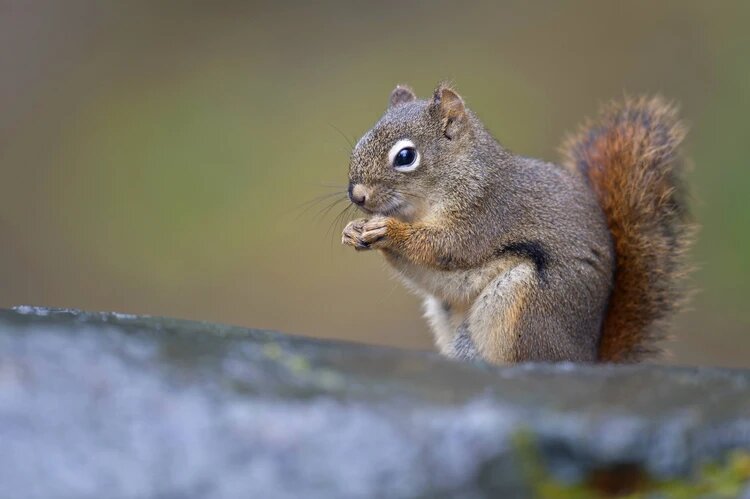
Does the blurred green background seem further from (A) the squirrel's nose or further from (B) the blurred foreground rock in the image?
(B) the blurred foreground rock

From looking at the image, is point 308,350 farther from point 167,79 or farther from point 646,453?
point 167,79

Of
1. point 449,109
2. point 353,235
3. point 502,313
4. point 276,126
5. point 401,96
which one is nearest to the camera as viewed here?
point 502,313

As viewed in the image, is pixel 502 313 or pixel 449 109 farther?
pixel 449 109

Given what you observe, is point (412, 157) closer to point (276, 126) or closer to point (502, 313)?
point (502, 313)

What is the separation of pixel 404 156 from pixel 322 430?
166 cm

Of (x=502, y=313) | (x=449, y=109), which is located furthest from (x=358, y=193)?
(x=502, y=313)

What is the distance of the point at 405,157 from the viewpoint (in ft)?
10.7

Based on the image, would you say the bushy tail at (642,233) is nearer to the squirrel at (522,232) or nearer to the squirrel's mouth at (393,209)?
the squirrel at (522,232)

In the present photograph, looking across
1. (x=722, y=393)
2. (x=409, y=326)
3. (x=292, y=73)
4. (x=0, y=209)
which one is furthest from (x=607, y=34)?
(x=722, y=393)

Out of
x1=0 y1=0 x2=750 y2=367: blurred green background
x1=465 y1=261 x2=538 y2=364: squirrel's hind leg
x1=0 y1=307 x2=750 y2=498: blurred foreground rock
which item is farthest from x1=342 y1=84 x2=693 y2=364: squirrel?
x1=0 y1=0 x2=750 y2=367: blurred green background

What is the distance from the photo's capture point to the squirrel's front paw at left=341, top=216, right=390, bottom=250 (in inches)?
125

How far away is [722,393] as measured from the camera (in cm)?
193

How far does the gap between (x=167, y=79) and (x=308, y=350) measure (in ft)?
20.6

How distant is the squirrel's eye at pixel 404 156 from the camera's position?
323cm
